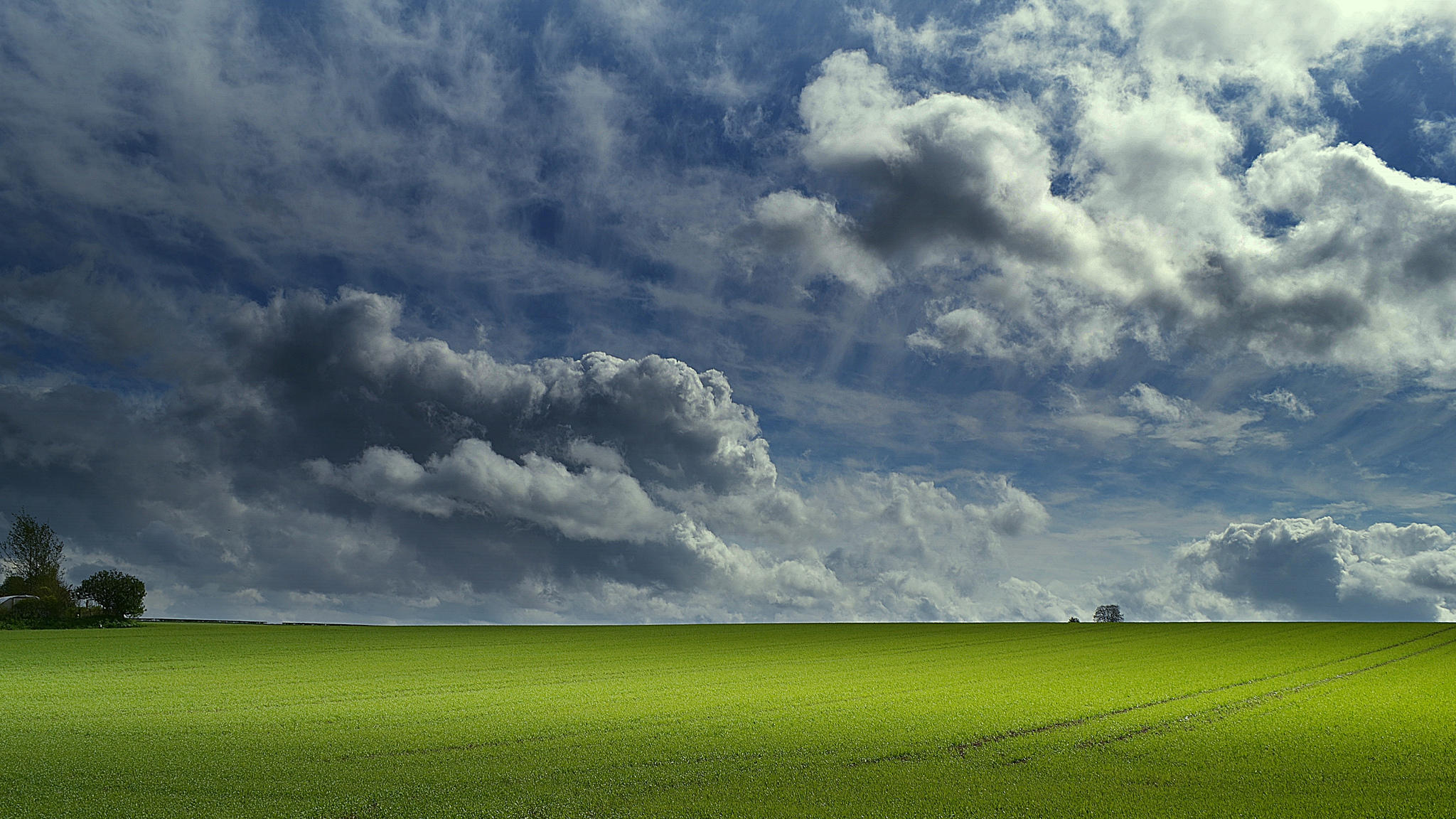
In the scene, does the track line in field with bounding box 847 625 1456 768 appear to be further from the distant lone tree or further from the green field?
the distant lone tree

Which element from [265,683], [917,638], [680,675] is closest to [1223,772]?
[680,675]

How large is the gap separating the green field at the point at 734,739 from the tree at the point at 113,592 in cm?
5881

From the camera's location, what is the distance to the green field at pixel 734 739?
51.4 feet

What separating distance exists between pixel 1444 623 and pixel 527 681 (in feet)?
370

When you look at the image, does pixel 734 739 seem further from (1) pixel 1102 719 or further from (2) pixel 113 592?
(2) pixel 113 592

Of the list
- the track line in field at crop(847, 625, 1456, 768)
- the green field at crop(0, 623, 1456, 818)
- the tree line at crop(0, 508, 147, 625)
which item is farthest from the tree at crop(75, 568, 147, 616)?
the track line in field at crop(847, 625, 1456, 768)

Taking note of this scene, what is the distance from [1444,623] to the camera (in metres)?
97.6

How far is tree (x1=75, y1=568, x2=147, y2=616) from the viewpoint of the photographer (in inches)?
3878

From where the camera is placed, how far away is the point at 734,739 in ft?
70.5

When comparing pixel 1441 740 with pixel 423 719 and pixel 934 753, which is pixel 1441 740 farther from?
pixel 423 719

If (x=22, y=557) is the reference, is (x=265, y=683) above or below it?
below

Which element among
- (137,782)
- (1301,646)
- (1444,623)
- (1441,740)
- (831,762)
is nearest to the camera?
(137,782)

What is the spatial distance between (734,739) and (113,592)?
108m

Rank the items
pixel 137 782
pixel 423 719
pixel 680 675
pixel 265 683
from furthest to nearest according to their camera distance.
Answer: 1. pixel 680 675
2. pixel 265 683
3. pixel 423 719
4. pixel 137 782
